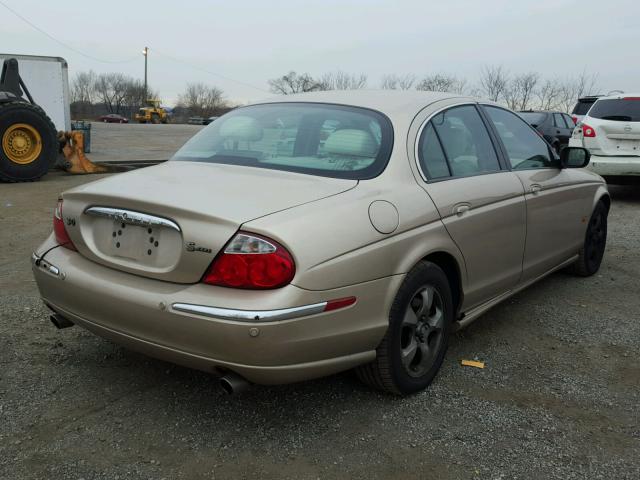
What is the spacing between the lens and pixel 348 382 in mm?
3137

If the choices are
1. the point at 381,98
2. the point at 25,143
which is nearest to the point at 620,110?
the point at 381,98

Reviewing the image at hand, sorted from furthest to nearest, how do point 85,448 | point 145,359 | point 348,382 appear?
point 145,359 → point 348,382 → point 85,448

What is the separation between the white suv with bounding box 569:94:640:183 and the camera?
853 centimetres

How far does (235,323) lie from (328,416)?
0.84m

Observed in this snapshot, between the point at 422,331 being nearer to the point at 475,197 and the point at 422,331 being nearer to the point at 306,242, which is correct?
the point at 475,197

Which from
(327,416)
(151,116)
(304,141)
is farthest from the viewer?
(151,116)

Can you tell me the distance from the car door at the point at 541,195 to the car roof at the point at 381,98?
0.48 meters

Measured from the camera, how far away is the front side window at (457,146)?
3.15 meters

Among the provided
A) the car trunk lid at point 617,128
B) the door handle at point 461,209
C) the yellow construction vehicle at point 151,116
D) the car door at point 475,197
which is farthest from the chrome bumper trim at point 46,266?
the yellow construction vehicle at point 151,116

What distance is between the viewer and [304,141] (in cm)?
313

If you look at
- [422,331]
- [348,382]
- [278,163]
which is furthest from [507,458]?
[278,163]

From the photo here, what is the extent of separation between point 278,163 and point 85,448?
1572mm

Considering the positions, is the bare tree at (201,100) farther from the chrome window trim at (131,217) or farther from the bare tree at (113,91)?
the chrome window trim at (131,217)

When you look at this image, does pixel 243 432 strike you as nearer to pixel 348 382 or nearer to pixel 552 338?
pixel 348 382
